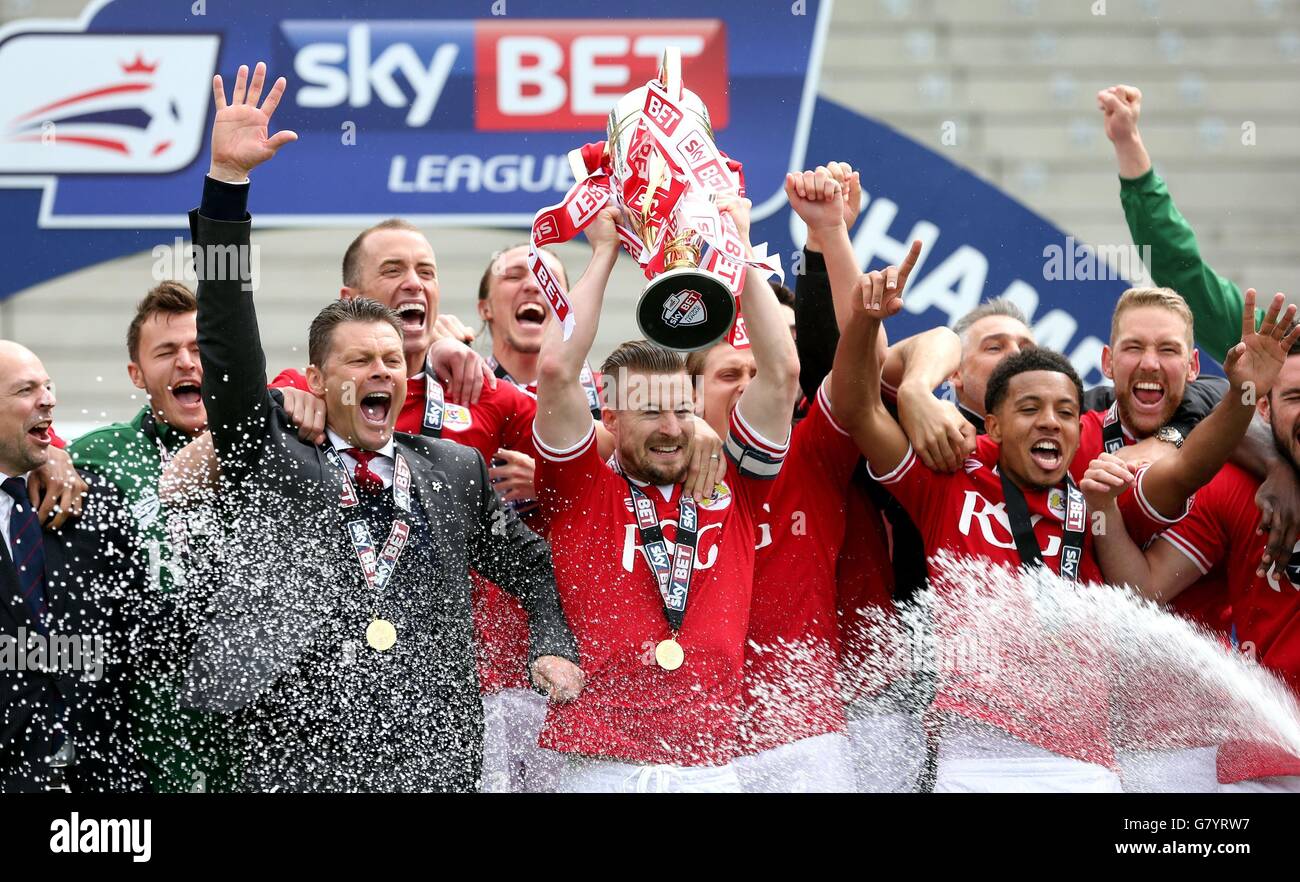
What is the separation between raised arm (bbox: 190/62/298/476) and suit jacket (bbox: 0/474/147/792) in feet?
1.48

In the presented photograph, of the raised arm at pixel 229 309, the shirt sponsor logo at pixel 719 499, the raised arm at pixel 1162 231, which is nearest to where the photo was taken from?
the raised arm at pixel 229 309

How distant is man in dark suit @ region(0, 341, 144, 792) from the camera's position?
387cm

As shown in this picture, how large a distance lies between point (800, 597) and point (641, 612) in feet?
1.49

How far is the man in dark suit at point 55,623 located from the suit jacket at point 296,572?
258 mm

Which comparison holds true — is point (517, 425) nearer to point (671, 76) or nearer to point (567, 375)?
point (567, 375)

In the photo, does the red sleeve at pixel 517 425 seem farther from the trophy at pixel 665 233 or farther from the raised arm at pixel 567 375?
the trophy at pixel 665 233

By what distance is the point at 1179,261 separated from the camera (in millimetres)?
5211

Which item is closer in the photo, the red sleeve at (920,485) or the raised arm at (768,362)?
the raised arm at (768,362)

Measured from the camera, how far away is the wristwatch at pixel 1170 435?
14.8 feet

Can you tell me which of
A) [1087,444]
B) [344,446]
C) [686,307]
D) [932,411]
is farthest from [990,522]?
[344,446]

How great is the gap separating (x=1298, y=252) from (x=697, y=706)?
5820 mm

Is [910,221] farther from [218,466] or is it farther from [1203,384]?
[218,466]

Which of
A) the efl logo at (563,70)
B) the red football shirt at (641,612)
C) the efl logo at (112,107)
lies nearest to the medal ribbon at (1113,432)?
the red football shirt at (641,612)

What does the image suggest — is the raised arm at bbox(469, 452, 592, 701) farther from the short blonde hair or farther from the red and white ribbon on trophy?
the short blonde hair
